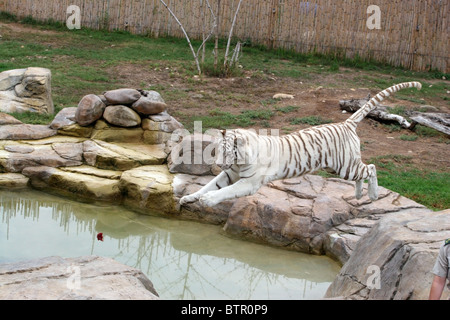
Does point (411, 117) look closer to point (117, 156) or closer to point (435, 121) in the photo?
point (435, 121)

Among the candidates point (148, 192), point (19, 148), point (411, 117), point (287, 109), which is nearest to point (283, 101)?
point (287, 109)

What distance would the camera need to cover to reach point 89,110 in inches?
316

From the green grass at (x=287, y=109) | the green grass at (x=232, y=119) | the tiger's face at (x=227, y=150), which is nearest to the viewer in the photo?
the tiger's face at (x=227, y=150)

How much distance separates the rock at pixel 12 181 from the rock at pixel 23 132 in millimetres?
705

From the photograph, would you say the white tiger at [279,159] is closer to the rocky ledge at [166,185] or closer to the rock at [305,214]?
the rock at [305,214]

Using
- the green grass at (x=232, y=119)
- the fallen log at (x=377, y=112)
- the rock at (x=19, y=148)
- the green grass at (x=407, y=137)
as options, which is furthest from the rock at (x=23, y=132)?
the green grass at (x=407, y=137)

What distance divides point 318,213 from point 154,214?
6.60 feet

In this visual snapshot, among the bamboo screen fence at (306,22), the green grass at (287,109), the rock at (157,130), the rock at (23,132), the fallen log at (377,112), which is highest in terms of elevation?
the bamboo screen fence at (306,22)

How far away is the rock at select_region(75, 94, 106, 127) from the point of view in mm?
8023

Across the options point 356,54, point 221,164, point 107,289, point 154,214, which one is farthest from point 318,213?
point 356,54

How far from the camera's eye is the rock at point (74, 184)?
7152 mm

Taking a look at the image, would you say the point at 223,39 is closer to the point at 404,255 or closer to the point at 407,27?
the point at 407,27

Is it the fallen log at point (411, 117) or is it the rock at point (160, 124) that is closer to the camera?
the rock at point (160, 124)
